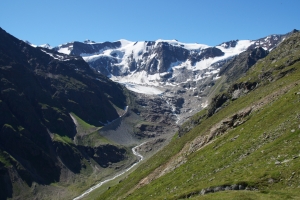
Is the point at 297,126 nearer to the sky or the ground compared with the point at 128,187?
nearer to the sky

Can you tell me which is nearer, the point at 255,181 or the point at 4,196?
the point at 255,181

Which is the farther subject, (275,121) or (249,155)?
(275,121)

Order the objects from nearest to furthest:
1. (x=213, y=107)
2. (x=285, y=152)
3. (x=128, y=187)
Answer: (x=285, y=152) → (x=128, y=187) → (x=213, y=107)

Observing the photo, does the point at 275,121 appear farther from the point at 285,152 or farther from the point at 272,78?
the point at 272,78

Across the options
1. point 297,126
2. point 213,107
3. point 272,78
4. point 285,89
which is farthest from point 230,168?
point 213,107

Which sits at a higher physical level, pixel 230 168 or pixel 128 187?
pixel 230 168

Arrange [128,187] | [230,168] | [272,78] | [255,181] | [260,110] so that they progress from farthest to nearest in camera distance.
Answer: [272,78]
[128,187]
[260,110]
[230,168]
[255,181]

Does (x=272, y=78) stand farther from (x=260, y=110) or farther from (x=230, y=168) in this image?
(x=230, y=168)

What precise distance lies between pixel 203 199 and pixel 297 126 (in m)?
18.3

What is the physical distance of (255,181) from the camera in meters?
31.5

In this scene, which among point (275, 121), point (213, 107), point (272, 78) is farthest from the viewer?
point (213, 107)

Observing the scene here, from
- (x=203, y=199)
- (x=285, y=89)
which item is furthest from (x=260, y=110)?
(x=203, y=199)

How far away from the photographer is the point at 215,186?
35.3 metres

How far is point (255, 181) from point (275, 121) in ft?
66.4
